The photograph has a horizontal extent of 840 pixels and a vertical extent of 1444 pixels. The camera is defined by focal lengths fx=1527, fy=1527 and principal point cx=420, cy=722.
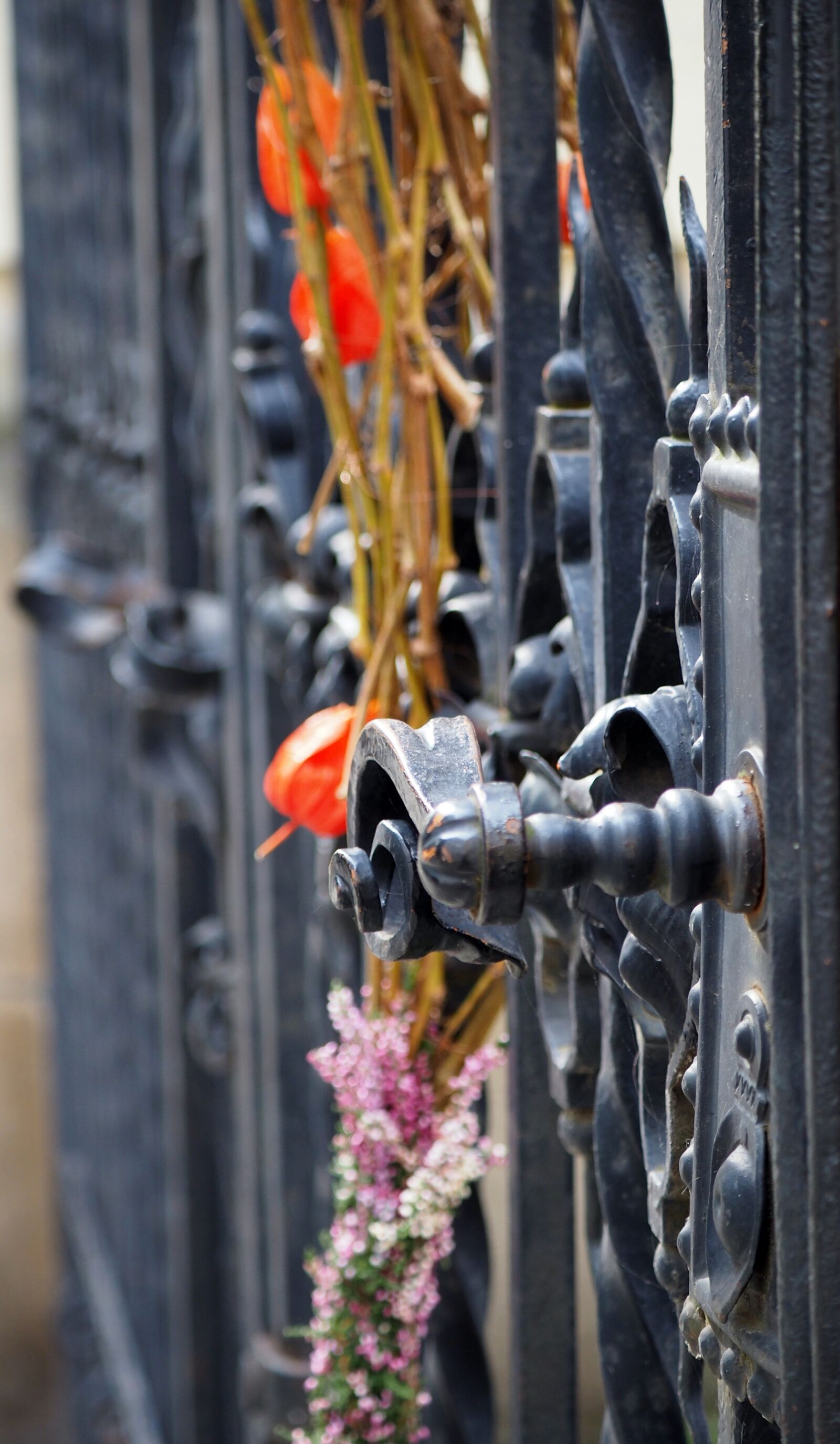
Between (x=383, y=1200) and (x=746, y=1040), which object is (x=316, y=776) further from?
(x=746, y=1040)

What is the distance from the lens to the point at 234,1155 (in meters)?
1.58

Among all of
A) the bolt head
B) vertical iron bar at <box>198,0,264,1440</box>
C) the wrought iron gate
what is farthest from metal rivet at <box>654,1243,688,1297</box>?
vertical iron bar at <box>198,0,264,1440</box>

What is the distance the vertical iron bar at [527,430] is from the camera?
0.68 meters

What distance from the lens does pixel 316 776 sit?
0.75 metres

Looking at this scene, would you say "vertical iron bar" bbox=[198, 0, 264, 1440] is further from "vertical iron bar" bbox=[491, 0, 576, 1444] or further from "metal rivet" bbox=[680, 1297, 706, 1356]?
"metal rivet" bbox=[680, 1297, 706, 1356]

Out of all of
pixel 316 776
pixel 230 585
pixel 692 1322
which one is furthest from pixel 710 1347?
pixel 230 585

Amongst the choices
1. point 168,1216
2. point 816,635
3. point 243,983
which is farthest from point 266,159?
point 168,1216

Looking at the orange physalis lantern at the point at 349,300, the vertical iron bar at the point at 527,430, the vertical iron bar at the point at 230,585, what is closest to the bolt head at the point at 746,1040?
the vertical iron bar at the point at 527,430

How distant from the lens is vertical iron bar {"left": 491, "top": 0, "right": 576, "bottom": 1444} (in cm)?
68

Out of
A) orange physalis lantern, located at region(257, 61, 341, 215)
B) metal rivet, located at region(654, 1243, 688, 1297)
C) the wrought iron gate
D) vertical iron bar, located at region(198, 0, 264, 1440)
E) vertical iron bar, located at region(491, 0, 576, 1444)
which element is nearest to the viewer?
the wrought iron gate

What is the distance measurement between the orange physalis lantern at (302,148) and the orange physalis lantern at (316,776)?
0.28m

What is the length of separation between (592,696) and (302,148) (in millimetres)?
376

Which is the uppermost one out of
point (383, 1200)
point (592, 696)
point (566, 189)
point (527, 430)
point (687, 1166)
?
point (566, 189)

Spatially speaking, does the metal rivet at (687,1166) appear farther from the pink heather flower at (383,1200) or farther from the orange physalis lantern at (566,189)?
the orange physalis lantern at (566,189)
